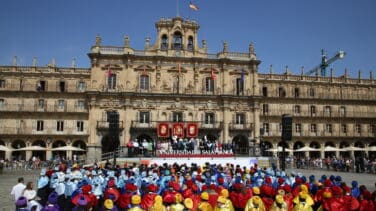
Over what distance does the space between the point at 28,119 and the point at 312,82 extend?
36938 mm

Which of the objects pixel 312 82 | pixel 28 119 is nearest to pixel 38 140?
pixel 28 119

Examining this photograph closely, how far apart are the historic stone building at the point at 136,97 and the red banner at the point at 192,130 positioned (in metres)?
0.32

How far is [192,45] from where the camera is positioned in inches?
1656

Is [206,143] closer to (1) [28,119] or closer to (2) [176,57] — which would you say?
(2) [176,57]

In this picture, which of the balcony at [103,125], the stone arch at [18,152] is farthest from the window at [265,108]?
the stone arch at [18,152]

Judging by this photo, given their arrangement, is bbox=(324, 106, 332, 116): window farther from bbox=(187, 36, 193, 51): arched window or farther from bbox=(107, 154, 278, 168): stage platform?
bbox=(107, 154, 278, 168): stage platform

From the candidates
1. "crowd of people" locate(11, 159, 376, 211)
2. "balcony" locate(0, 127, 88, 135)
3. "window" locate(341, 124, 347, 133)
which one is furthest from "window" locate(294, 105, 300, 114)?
"crowd of people" locate(11, 159, 376, 211)

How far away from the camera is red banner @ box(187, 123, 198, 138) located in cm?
3672

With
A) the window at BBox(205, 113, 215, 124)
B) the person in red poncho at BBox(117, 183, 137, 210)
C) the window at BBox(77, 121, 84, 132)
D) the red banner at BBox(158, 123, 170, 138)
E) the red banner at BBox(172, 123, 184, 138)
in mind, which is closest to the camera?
the person in red poncho at BBox(117, 183, 137, 210)

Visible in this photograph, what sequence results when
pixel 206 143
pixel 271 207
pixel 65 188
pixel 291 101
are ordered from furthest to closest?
1. pixel 291 101
2. pixel 206 143
3. pixel 65 188
4. pixel 271 207

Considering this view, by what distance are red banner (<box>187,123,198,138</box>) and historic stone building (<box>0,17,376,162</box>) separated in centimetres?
32

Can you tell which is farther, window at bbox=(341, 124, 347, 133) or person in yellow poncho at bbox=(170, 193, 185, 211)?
window at bbox=(341, 124, 347, 133)

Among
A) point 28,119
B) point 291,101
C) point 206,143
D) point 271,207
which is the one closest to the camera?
point 271,207

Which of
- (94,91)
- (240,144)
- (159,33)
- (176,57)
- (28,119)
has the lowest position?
(240,144)
